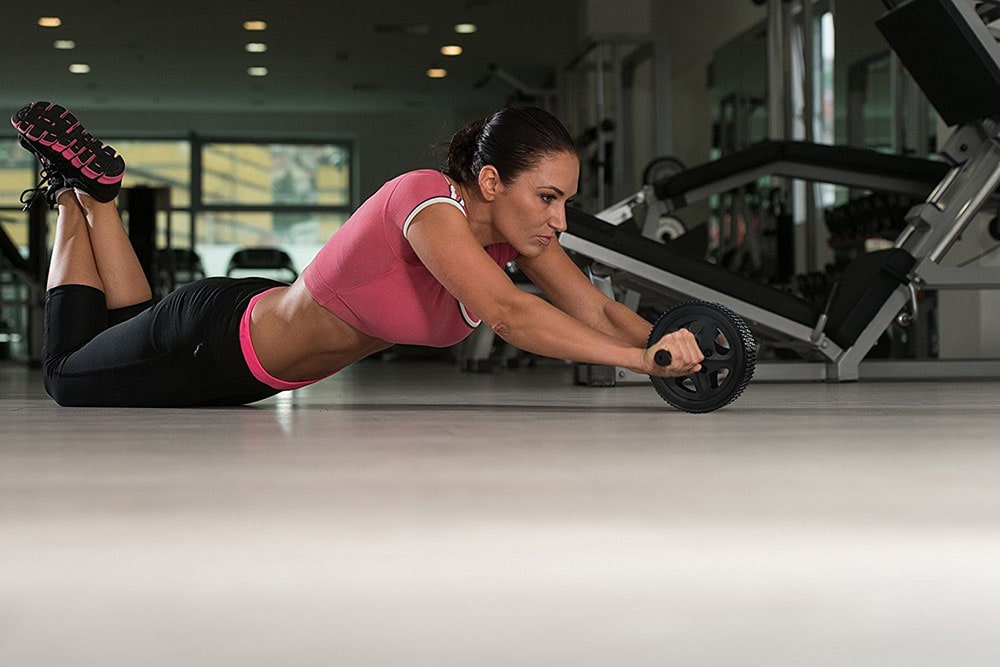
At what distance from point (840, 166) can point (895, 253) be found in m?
0.53

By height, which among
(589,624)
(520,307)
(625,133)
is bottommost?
(589,624)

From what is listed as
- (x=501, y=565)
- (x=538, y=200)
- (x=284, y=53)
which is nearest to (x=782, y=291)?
(x=538, y=200)

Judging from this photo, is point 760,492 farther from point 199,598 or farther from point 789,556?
point 199,598

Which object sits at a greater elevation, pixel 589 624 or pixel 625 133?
pixel 625 133

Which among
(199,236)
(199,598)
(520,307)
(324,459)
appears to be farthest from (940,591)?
(199,236)

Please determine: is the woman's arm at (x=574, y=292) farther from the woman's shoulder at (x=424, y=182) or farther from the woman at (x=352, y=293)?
the woman's shoulder at (x=424, y=182)

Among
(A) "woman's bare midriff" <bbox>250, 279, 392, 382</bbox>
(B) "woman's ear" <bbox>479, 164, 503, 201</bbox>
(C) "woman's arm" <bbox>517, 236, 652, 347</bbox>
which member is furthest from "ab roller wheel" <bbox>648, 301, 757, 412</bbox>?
(A) "woman's bare midriff" <bbox>250, 279, 392, 382</bbox>

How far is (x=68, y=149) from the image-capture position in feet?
6.81

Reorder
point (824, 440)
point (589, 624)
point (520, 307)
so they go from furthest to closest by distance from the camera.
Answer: point (520, 307)
point (824, 440)
point (589, 624)

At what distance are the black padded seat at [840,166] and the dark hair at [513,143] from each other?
1990 millimetres

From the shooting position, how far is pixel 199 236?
13203 millimetres

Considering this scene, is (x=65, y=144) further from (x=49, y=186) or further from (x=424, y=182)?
(x=424, y=182)

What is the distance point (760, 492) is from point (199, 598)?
0.45 meters

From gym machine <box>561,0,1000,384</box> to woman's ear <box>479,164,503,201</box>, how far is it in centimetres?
128
